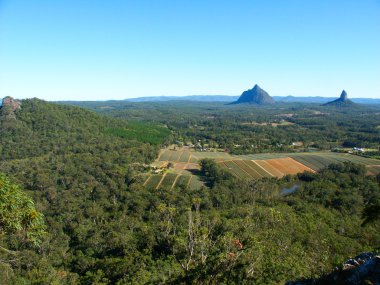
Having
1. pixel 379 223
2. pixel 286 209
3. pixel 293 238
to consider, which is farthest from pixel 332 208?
pixel 293 238

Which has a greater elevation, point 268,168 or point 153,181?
point 268,168

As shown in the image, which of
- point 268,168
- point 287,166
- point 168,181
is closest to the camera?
point 168,181

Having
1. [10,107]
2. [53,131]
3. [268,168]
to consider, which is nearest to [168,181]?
[268,168]

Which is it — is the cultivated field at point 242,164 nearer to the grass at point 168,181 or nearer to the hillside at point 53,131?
the grass at point 168,181

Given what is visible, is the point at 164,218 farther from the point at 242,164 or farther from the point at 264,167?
the point at 264,167

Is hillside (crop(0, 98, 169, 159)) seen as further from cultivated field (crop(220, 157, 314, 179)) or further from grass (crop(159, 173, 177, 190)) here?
cultivated field (crop(220, 157, 314, 179))

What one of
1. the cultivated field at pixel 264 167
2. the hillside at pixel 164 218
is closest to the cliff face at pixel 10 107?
the hillside at pixel 164 218

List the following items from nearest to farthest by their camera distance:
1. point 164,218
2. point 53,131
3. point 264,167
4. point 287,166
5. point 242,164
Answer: point 164,218 < point 264,167 < point 287,166 < point 242,164 < point 53,131

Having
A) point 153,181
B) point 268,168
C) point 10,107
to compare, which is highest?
point 10,107
